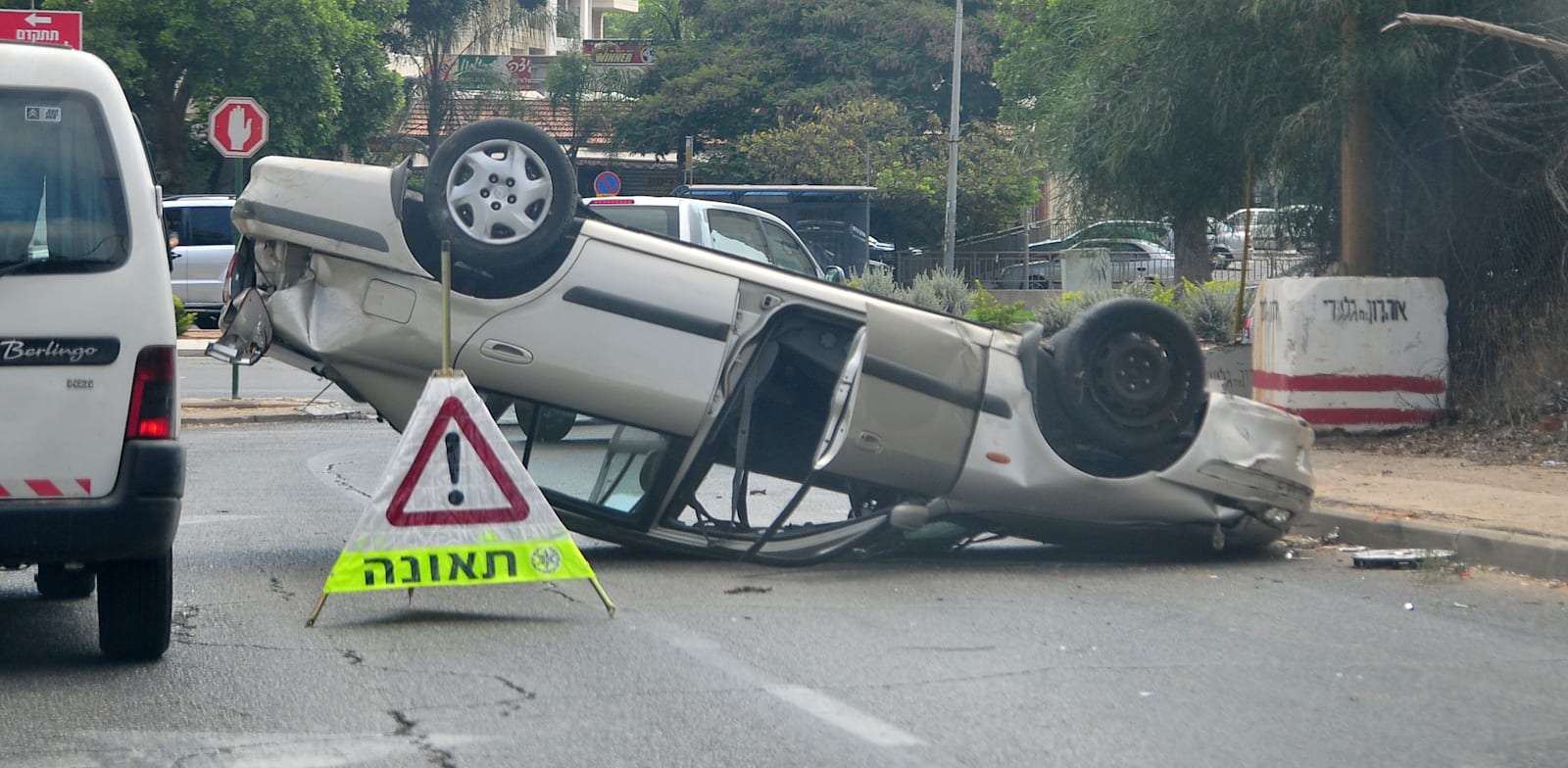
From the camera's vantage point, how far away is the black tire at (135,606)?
19.1 feet

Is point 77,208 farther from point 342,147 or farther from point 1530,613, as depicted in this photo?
point 342,147

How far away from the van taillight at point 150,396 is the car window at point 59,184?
343mm

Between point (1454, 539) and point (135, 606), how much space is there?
6476 millimetres

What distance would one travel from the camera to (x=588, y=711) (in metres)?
5.41

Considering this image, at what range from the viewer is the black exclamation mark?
266 inches

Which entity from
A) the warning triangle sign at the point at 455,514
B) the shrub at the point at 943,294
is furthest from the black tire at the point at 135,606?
the shrub at the point at 943,294

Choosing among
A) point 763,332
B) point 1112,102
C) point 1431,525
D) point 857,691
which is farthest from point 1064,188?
point 857,691

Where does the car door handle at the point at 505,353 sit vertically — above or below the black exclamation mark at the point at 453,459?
above

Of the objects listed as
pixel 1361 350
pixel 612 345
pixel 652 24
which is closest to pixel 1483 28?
pixel 1361 350

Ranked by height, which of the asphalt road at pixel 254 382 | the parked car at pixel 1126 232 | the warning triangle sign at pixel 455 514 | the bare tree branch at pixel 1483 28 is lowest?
the asphalt road at pixel 254 382

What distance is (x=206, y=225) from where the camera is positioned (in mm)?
28344

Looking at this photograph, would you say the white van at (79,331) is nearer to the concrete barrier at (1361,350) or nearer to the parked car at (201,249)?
the concrete barrier at (1361,350)

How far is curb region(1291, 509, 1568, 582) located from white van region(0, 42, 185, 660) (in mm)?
5721

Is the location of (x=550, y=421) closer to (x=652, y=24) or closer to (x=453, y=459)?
(x=453, y=459)
